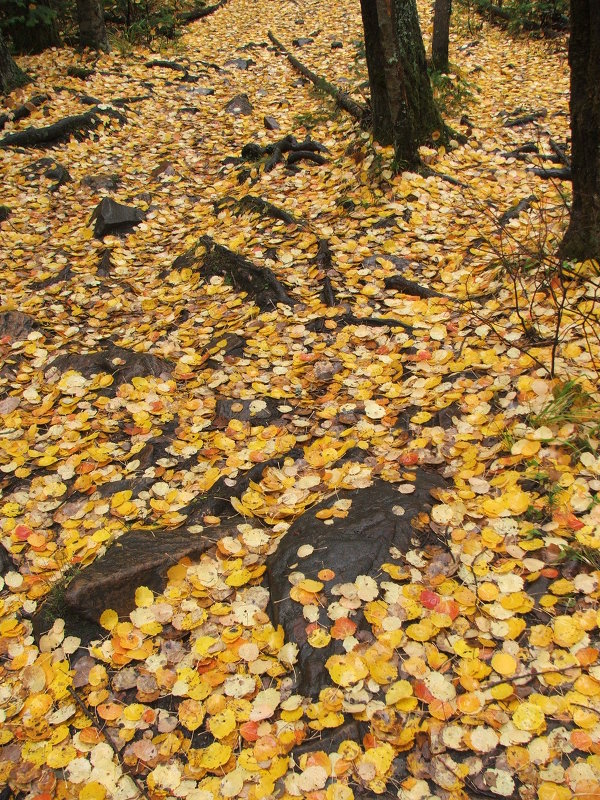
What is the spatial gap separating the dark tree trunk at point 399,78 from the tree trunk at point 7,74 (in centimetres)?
572

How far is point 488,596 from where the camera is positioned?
2.09 m

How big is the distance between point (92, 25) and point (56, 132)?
359 cm

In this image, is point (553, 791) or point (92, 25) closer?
point (553, 791)

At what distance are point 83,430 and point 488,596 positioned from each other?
245 centimetres

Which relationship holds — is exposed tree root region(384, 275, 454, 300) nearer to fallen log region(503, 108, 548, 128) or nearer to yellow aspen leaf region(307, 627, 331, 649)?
yellow aspen leaf region(307, 627, 331, 649)

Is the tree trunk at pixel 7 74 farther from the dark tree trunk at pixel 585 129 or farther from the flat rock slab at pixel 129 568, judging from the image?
the flat rock slab at pixel 129 568

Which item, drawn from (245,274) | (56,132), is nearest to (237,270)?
(245,274)

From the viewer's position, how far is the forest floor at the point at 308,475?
1.83 meters

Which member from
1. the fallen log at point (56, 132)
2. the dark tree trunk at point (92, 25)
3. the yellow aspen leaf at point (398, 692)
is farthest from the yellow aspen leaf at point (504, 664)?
the dark tree trunk at point (92, 25)

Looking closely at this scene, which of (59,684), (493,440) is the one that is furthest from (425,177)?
(59,684)

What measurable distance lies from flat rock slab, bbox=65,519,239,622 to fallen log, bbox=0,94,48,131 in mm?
7212

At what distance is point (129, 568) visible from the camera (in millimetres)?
2354

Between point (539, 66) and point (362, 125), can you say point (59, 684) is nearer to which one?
point (362, 125)

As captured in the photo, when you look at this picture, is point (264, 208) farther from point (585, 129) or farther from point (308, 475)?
point (308, 475)
